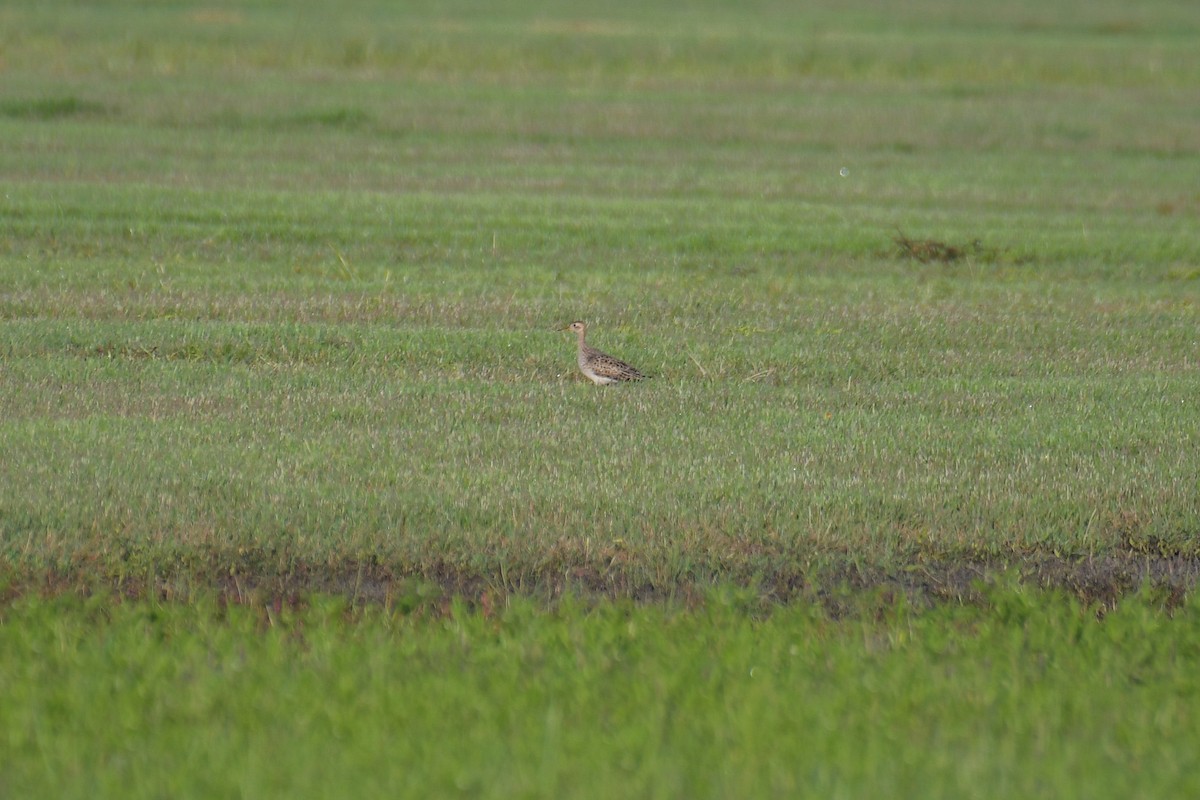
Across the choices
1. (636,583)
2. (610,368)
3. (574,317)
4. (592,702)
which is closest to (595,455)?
(636,583)

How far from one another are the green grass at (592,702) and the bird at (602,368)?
14.9 ft

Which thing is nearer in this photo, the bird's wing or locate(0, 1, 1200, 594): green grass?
locate(0, 1, 1200, 594): green grass

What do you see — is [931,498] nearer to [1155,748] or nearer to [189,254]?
[1155,748]

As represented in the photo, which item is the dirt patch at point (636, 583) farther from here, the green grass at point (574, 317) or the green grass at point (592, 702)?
the green grass at point (592, 702)

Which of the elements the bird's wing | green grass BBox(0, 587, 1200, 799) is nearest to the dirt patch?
green grass BBox(0, 587, 1200, 799)

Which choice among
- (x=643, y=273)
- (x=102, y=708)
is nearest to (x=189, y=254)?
(x=643, y=273)

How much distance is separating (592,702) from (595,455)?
3969 mm

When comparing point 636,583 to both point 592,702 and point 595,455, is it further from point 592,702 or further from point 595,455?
point 592,702

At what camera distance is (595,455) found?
10.5 meters

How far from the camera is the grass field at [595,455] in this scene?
6379mm

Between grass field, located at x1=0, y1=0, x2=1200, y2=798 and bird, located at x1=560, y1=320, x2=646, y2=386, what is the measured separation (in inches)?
8.3

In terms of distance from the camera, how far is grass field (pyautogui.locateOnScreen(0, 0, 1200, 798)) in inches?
251

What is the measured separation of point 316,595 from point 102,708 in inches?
65.7

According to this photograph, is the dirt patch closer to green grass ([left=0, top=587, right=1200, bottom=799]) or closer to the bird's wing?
green grass ([left=0, top=587, right=1200, bottom=799])
